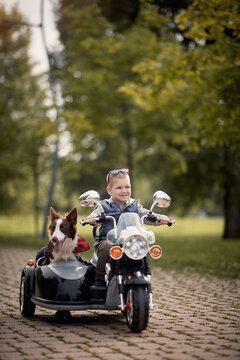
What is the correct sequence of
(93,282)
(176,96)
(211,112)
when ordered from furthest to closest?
(176,96)
(211,112)
(93,282)

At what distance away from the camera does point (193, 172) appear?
71.7 feet

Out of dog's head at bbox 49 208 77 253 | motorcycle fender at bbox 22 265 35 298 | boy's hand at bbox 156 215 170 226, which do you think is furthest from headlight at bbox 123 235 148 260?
motorcycle fender at bbox 22 265 35 298

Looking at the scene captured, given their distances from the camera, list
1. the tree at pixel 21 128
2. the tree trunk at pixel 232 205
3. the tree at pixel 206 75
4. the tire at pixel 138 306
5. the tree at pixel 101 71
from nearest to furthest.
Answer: the tire at pixel 138 306
the tree at pixel 206 75
the tree at pixel 101 71
the tree trunk at pixel 232 205
the tree at pixel 21 128

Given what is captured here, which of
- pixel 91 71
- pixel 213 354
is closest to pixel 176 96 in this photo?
pixel 91 71

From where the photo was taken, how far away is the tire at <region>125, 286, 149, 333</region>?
4809 millimetres

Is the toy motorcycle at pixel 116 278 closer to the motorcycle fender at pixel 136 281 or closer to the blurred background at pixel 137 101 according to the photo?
the motorcycle fender at pixel 136 281

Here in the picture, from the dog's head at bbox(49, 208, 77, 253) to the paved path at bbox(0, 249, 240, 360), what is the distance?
2.81 feet

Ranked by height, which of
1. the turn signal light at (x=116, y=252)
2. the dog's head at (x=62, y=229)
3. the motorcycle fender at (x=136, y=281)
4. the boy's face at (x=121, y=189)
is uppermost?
the boy's face at (x=121, y=189)

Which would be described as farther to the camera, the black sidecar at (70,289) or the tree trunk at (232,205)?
the tree trunk at (232,205)

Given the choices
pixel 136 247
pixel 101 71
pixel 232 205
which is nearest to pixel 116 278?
pixel 136 247

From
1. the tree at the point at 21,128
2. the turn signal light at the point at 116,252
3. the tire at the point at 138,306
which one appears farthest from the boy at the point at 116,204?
the tree at the point at 21,128

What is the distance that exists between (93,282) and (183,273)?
5.40 meters

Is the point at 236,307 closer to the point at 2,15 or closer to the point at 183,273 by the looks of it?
the point at 183,273

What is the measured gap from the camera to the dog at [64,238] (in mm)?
5418
